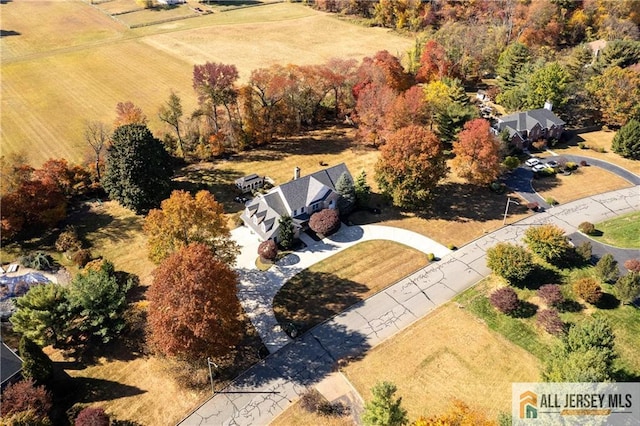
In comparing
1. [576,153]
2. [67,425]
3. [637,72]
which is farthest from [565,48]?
[67,425]

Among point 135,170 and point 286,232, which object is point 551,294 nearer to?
point 286,232

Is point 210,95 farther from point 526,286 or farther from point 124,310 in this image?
point 526,286

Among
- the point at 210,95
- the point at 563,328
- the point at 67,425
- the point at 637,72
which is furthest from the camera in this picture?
the point at 637,72

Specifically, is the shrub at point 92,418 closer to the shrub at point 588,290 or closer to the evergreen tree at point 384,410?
the evergreen tree at point 384,410

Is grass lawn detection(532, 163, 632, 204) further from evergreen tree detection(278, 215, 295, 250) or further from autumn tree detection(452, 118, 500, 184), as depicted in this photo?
evergreen tree detection(278, 215, 295, 250)

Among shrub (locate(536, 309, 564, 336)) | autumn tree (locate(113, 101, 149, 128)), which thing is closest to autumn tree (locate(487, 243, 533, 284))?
shrub (locate(536, 309, 564, 336))

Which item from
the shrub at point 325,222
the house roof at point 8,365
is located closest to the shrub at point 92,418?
the house roof at point 8,365

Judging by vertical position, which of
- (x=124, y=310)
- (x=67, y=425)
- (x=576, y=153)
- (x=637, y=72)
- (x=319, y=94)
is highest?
(x=637, y=72)

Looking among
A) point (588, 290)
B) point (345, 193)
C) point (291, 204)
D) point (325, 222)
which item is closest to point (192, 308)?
point (291, 204)
